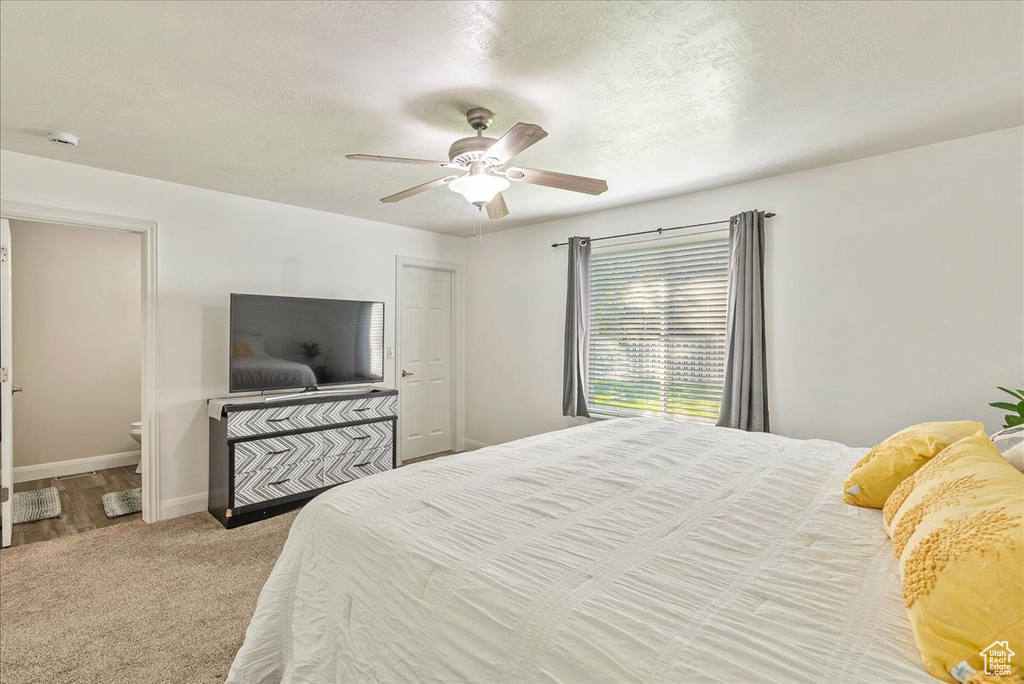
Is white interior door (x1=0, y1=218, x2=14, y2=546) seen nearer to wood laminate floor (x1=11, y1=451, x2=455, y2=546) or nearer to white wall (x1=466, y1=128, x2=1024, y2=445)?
wood laminate floor (x1=11, y1=451, x2=455, y2=546)

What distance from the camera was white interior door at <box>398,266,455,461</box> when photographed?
4.96m

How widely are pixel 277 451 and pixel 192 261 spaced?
5.06ft

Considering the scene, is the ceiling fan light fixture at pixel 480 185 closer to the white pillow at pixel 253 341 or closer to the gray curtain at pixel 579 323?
the gray curtain at pixel 579 323

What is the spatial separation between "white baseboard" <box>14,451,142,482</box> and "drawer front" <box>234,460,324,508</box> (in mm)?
2423

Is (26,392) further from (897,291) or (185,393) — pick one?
(897,291)

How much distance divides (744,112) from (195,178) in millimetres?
3489

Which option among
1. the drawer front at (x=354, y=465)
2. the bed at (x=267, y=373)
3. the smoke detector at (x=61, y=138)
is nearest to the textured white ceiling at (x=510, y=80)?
the smoke detector at (x=61, y=138)

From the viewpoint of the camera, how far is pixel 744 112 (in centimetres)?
235

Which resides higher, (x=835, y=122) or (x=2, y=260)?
(x=835, y=122)

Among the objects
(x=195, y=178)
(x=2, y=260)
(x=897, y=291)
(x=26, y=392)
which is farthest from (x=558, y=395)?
(x=26, y=392)

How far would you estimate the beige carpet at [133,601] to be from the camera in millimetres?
1938

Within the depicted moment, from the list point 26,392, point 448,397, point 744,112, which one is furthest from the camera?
point 448,397

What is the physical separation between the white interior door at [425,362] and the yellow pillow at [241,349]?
1.49 meters

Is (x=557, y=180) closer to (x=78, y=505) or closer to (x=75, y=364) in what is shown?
(x=78, y=505)
